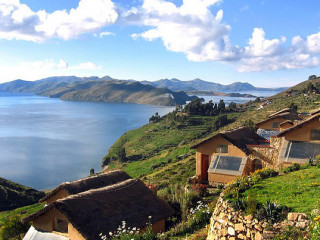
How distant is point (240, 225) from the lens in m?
7.96

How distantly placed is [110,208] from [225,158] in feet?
28.9

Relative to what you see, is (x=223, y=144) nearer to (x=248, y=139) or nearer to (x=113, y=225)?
(x=248, y=139)

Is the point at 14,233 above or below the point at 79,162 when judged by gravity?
above

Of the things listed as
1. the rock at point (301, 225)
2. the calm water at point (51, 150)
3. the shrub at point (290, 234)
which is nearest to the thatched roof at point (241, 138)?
the rock at point (301, 225)

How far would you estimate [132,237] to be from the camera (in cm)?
922

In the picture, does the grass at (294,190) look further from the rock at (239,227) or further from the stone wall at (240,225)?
the rock at (239,227)

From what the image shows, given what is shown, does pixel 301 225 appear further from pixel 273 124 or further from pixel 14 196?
pixel 14 196

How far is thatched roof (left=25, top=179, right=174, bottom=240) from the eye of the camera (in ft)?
39.8

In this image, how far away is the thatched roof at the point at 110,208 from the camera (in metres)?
12.1

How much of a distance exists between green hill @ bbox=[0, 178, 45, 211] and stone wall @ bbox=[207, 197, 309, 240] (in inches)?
1425

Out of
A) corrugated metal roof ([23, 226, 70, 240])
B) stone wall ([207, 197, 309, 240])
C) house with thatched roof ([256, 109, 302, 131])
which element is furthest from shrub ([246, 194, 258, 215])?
house with thatched roof ([256, 109, 302, 131])

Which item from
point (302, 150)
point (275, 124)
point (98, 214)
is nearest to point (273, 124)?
point (275, 124)

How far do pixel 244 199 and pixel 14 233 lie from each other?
→ 43.0ft

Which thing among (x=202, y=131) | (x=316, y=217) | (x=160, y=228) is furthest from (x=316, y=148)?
(x=202, y=131)
